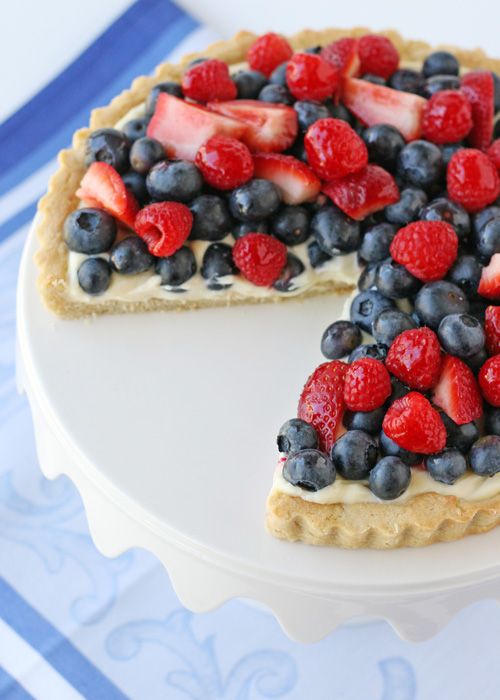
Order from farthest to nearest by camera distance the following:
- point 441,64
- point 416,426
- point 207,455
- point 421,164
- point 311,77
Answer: point 441,64 < point 311,77 < point 421,164 < point 207,455 < point 416,426

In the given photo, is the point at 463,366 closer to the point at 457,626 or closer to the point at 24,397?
Result: the point at 457,626

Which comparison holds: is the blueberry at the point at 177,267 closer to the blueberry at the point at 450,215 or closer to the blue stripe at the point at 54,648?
the blueberry at the point at 450,215

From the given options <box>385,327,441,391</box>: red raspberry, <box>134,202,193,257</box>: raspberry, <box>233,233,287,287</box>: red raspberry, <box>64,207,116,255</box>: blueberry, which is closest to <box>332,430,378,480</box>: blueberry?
<box>385,327,441,391</box>: red raspberry

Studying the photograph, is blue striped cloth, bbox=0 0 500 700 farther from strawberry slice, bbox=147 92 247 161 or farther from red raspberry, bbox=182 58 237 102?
red raspberry, bbox=182 58 237 102

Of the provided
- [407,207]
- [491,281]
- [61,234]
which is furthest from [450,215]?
[61,234]

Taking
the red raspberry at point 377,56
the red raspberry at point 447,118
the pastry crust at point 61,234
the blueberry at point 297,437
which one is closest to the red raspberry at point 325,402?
the blueberry at point 297,437

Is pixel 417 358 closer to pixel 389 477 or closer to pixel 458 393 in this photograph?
pixel 458 393
